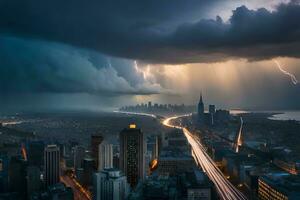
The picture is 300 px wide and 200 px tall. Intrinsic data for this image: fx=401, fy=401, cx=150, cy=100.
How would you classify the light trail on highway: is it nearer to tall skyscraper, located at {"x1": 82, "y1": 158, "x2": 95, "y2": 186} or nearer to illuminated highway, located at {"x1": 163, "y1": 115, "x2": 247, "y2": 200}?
illuminated highway, located at {"x1": 163, "y1": 115, "x2": 247, "y2": 200}

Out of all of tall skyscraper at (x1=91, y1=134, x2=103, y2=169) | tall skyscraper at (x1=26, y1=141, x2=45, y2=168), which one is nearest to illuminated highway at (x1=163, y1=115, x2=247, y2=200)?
tall skyscraper at (x1=91, y1=134, x2=103, y2=169)

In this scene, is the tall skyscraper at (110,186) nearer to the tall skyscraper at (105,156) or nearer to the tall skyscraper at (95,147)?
the tall skyscraper at (105,156)

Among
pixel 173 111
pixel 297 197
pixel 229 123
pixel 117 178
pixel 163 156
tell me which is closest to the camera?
pixel 297 197

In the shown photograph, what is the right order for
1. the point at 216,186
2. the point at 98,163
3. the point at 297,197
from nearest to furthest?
the point at 297,197 → the point at 216,186 → the point at 98,163

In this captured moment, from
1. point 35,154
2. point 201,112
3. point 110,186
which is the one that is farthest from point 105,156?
point 201,112

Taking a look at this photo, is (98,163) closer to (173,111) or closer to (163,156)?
(163,156)

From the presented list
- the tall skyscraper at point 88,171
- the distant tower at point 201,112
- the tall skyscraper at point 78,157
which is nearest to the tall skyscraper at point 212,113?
the distant tower at point 201,112

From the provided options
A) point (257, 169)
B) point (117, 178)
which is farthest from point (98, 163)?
point (257, 169)

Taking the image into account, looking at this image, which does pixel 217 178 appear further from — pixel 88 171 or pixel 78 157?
pixel 78 157
